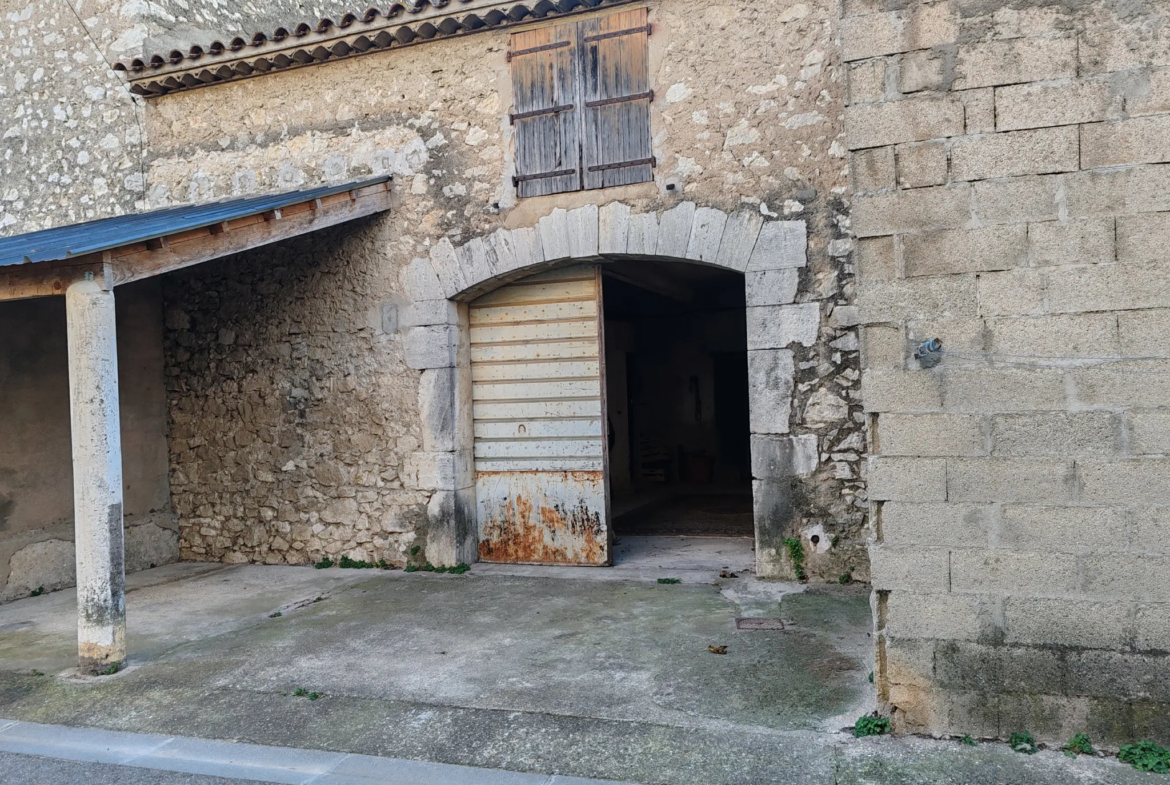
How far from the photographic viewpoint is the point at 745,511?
915 cm

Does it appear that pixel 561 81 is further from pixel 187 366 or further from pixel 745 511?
pixel 745 511

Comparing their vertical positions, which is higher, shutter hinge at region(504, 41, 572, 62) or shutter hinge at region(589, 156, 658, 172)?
shutter hinge at region(504, 41, 572, 62)

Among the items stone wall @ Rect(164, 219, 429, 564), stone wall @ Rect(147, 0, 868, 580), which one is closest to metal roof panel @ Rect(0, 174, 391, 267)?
stone wall @ Rect(147, 0, 868, 580)

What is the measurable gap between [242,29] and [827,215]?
6.66m

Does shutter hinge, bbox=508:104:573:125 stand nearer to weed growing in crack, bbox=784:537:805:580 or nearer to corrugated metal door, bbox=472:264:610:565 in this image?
corrugated metal door, bbox=472:264:610:565

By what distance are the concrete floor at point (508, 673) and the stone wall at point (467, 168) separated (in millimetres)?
1004

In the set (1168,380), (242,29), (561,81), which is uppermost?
(242,29)

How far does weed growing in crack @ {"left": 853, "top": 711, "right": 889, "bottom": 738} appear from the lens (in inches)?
125

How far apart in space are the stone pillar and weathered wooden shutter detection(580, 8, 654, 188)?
10.8 feet

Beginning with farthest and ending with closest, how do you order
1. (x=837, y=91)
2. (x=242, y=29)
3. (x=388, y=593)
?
(x=242, y=29), (x=388, y=593), (x=837, y=91)

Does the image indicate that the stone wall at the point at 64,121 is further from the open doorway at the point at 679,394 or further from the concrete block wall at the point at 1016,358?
the concrete block wall at the point at 1016,358

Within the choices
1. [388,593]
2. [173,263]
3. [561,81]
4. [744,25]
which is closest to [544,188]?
[561,81]

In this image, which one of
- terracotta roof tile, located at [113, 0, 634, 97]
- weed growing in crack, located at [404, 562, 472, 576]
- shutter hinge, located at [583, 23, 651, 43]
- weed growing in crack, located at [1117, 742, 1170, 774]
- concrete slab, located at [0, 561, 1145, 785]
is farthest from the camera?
weed growing in crack, located at [404, 562, 472, 576]

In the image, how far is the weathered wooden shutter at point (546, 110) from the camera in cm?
603
